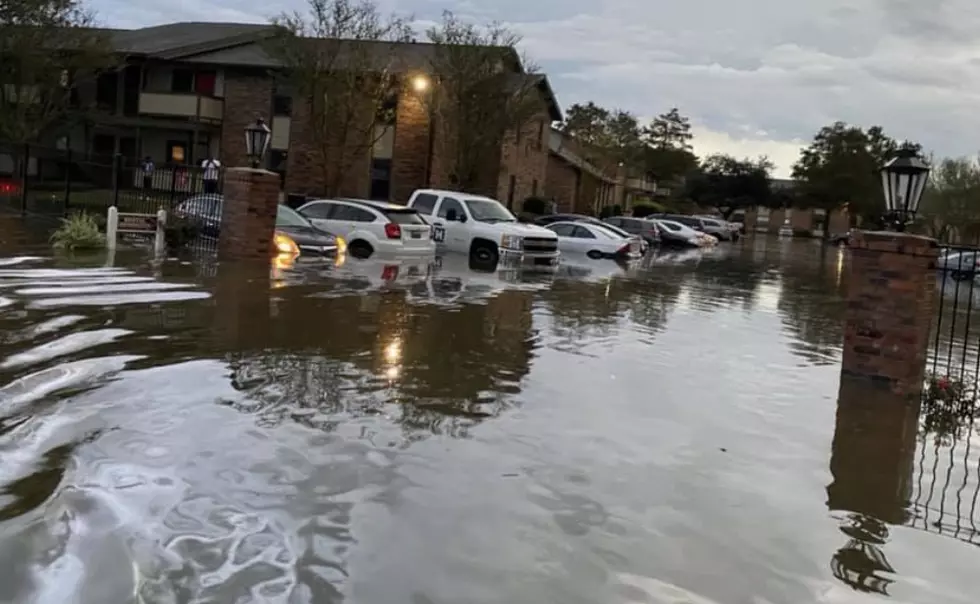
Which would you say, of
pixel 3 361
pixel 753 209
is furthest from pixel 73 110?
pixel 753 209

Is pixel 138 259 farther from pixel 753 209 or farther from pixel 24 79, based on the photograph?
pixel 753 209

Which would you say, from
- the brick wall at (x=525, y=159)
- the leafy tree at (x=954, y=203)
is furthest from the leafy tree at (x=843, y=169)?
the brick wall at (x=525, y=159)

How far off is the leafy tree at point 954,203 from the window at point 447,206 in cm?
4127

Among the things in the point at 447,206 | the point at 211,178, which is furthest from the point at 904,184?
the point at 211,178

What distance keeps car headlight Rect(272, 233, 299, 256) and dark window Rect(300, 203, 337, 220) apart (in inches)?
107

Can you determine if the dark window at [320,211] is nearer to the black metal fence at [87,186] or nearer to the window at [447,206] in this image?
the black metal fence at [87,186]

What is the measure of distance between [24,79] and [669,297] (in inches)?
1007

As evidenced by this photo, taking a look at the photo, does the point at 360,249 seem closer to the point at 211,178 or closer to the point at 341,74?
the point at 211,178

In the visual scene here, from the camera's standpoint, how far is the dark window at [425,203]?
25047 mm

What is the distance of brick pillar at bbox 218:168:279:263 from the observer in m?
16.0

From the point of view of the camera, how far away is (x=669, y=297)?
60.7ft

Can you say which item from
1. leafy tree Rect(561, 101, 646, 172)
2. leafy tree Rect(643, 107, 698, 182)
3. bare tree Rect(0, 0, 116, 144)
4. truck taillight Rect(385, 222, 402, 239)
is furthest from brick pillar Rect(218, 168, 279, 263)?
leafy tree Rect(643, 107, 698, 182)

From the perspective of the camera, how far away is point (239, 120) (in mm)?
39062

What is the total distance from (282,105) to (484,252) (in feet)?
59.8
